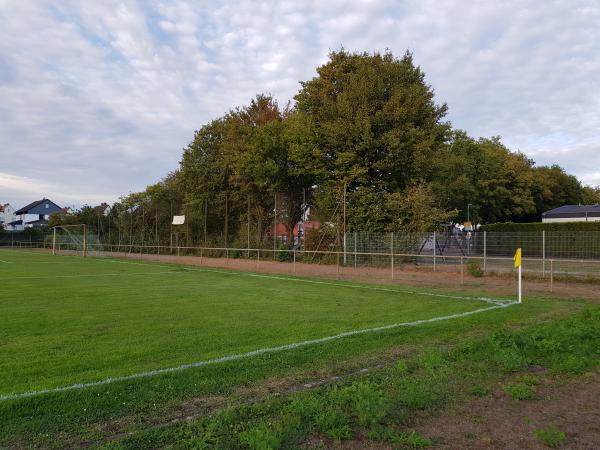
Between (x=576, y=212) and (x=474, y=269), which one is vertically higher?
(x=576, y=212)

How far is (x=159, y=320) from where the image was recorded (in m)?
10.1

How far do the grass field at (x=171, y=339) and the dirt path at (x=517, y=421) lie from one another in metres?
1.91

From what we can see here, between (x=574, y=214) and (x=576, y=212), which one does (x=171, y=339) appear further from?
(x=576, y=212)

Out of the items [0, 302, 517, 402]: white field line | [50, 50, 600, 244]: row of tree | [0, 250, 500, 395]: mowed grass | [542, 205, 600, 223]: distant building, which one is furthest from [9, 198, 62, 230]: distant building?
[0, 302, 517, 402]: white field line

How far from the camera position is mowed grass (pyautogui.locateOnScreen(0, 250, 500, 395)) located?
662cm

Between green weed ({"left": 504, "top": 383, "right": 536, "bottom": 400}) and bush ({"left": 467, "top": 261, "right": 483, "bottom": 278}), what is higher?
bush ({"left": 467, "top": 261, "right": 483, "bottom": 278})

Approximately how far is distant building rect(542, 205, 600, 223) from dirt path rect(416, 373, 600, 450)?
61.0m

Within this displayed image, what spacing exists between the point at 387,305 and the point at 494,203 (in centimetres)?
5033

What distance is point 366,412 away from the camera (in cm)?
459

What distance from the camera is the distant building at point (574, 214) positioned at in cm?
5962

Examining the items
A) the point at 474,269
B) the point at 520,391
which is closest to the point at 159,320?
the point at 520,391

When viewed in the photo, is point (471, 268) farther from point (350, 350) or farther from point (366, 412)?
point (366, 412)

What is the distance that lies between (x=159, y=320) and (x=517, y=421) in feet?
23.9

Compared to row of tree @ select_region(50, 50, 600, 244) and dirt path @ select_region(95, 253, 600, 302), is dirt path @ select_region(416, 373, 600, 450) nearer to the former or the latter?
dirt path @ select_region(95, 253, 600, 302)
